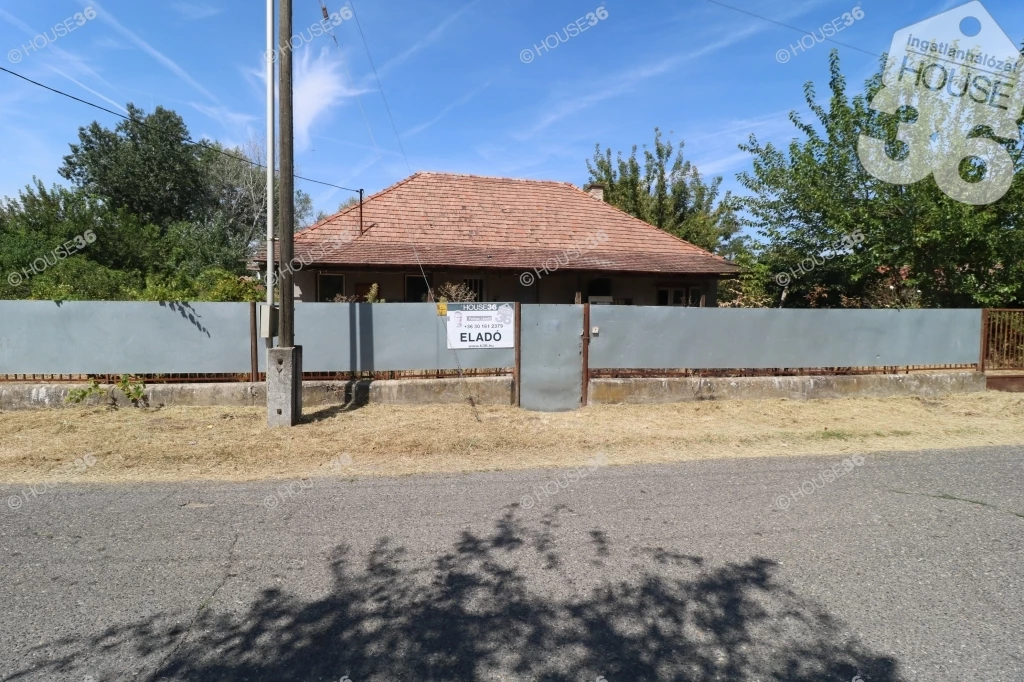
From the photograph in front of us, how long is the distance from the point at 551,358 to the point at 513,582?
19.2 feet

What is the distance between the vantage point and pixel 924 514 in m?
4.61

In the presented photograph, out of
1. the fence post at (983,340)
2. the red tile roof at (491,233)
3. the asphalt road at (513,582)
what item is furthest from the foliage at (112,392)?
the fence post at (983,340)

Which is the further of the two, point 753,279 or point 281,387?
point 753,279

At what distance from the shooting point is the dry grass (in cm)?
602

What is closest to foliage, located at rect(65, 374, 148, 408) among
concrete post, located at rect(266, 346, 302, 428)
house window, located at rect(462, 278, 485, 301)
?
concrete post, located at rect(266, 346, 302, 428)

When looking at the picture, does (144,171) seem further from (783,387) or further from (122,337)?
(783,387)

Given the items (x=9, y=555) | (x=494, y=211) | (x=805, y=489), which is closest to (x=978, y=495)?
(x=805, y=489)

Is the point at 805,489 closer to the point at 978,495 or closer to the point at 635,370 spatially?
the point at 978,495

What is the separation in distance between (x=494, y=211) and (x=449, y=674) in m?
14.3

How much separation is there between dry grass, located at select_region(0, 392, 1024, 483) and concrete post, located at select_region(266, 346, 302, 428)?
10.1 inches

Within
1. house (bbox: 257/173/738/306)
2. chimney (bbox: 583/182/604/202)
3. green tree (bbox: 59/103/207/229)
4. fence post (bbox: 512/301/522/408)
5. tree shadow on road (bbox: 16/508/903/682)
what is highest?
green tree (bbox: 59/103/207/229)

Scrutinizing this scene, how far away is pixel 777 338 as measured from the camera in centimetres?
1012

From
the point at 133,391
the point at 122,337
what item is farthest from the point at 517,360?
the point at 122,337

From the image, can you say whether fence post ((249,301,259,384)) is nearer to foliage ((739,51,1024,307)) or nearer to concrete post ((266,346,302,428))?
concrete post ((266,346,302,428))
